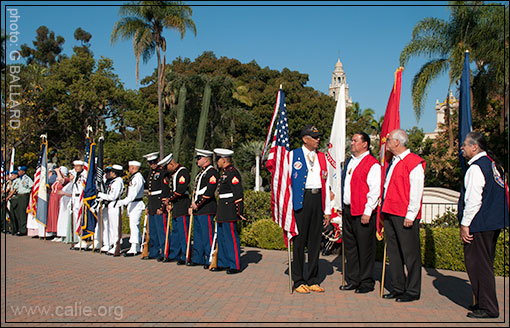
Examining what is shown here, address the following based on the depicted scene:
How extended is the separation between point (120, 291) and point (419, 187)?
14.2 feet

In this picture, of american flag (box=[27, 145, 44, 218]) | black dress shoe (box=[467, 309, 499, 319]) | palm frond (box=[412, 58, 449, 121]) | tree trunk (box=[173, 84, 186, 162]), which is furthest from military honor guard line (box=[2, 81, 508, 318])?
tree trunk (box=[173, 84, 186, 162])

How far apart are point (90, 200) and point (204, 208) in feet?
12.4

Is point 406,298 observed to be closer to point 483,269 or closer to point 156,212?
point 483,269

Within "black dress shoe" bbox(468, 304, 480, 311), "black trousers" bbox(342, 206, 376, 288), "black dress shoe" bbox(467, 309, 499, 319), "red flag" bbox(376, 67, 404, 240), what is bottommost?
"black dress shoe" bbox(467, 309, 499, 319)

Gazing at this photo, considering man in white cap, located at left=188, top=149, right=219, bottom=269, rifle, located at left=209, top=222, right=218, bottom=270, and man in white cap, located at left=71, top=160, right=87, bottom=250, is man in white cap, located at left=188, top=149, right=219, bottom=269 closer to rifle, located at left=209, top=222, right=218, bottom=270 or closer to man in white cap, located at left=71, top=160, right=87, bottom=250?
rifle, located at left=209, top=222, right=218, bottom=270

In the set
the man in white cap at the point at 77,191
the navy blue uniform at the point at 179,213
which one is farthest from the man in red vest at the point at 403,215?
the man in white cap at the point at 77,191

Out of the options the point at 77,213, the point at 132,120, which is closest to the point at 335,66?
the point at 132,120

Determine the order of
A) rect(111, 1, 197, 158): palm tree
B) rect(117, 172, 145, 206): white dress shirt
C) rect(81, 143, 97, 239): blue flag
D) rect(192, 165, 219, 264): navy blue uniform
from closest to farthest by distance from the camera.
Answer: rect(192, 165, 219, 264): navy blue uniform < rect(117, 172, 145, 206): white dress shirt < rect(81, 143, 97, 239): blue flag < rect(111, 1, 197, 158): palm tree

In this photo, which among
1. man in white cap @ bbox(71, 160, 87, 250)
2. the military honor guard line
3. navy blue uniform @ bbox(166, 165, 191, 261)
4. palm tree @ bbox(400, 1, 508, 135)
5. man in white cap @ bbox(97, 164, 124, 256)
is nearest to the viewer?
the military honor guard line

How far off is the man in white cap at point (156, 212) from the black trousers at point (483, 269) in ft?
20.2

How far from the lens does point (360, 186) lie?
21.9 ft

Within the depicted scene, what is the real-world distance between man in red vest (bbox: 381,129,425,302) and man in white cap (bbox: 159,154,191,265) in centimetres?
431

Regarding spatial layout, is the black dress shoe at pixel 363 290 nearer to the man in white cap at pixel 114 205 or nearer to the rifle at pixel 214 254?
the rifle at pixel 214 254

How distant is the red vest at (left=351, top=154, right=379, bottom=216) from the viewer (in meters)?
6.64
